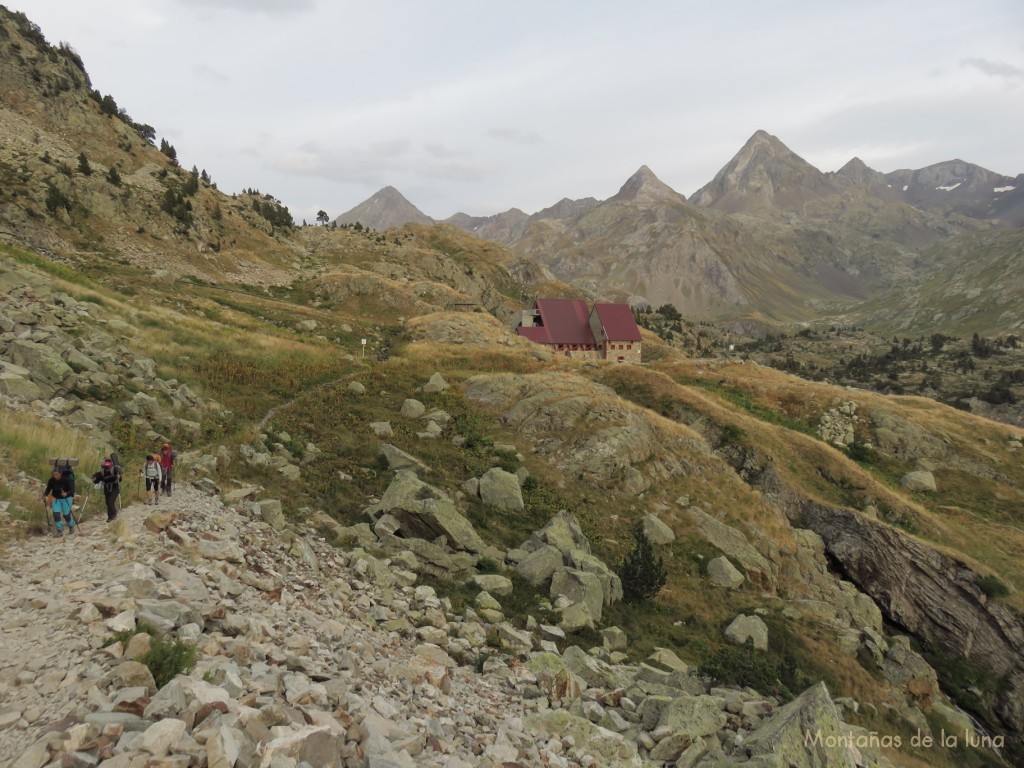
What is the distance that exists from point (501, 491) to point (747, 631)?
1169cm

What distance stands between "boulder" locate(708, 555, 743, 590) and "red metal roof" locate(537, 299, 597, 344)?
54.2 meters

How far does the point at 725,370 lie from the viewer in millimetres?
62219

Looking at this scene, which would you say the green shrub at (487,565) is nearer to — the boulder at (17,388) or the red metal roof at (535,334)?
the boulder at (17,388)

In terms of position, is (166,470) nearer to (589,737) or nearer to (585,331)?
(589,737)

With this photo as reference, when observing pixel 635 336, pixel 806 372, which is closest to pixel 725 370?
pixel 635 336

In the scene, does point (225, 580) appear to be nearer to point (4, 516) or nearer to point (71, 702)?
point (71, 702)

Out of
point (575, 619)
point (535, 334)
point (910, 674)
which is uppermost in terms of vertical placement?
point (535, 334)

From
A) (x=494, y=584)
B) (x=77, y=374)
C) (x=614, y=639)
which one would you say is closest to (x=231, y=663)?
(x=494, y=584)

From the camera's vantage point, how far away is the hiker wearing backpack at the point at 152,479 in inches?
591

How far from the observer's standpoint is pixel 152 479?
15.2 m

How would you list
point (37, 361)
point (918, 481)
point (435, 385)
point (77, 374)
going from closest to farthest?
point (37, 361) → point (77, 374) → point (435, 385) → point (918, 481)

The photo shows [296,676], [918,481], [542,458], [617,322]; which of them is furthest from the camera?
[617,322]

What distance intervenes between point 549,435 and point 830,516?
1894 cm

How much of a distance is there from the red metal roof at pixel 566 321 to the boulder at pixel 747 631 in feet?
190
